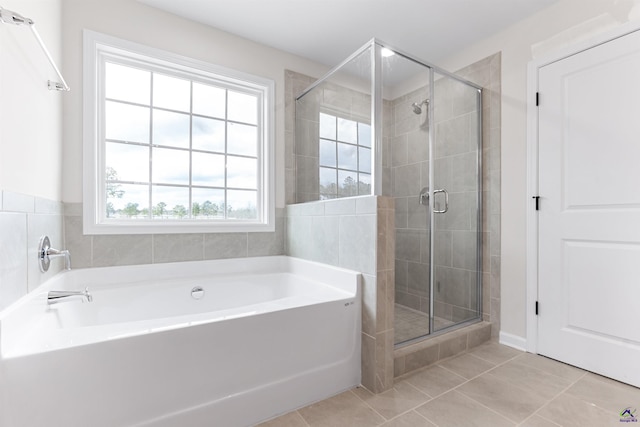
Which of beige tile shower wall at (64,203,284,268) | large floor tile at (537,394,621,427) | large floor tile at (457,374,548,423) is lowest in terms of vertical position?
large floor tile at (457,374,548,423)

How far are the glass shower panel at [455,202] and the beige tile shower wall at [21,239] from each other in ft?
7.57

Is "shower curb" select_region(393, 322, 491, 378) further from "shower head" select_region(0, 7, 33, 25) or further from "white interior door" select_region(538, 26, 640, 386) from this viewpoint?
"shower head" select_region(0, 7, 33, 25)

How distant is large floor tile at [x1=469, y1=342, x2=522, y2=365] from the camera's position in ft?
6.71

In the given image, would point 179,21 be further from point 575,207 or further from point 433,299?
point 575,207

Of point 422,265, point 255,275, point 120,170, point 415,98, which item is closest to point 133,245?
point 120,170

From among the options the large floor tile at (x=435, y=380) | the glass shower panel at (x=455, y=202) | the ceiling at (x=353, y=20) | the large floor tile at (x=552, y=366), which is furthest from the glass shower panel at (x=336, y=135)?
the large floor tile at (x=552, y=366)

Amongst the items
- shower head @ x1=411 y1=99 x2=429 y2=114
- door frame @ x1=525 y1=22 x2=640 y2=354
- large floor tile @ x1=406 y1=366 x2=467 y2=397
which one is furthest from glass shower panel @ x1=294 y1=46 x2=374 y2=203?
door frame @ x1=525 y1=22 x2=640 y2=354

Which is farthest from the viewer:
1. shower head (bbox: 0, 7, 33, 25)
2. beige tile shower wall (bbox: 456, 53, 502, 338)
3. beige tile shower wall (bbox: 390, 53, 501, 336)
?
beige tile shower wall (bbox: 456, 53, 502, 338)

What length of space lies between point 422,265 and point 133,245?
6.88ft

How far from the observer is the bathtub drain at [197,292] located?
6.77 feet

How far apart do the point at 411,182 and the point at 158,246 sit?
1903 mm

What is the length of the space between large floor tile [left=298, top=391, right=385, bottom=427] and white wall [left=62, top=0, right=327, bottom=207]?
1563mm

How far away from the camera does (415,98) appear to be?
2281mm

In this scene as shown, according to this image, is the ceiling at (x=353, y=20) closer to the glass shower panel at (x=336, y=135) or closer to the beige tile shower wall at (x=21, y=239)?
the glass shower panel at (x=336, y=135)
